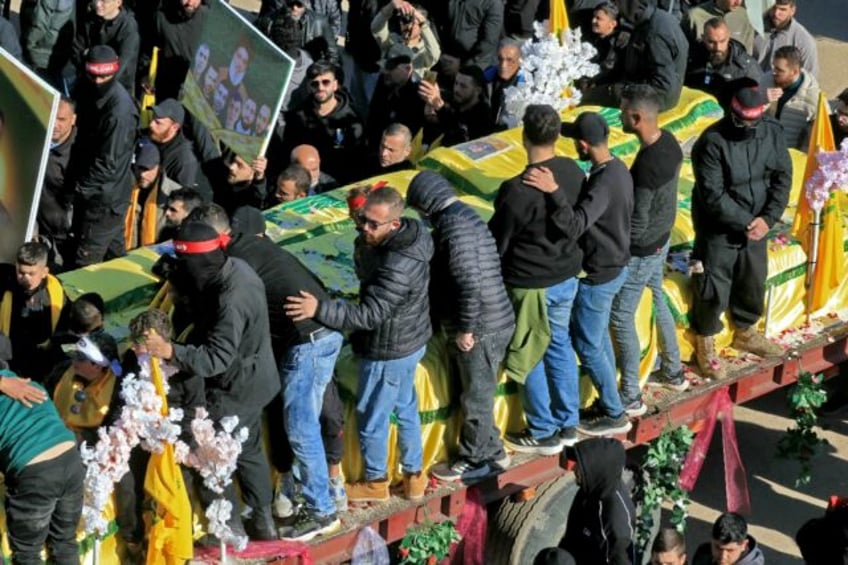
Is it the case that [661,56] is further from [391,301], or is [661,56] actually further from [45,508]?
[45,508]

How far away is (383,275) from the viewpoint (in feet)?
26.3

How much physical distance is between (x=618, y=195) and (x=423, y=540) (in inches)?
78.8

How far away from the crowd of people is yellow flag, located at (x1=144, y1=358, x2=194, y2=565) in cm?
16

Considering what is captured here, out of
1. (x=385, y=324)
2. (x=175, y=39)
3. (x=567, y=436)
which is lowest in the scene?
(x=175, y=39)

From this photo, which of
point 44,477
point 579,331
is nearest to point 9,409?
point 44,477

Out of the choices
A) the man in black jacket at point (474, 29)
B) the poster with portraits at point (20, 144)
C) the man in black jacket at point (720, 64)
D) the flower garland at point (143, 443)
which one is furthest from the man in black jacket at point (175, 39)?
the flower garland at point (143, 443)

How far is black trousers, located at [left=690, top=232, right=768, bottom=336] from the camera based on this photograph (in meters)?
9.77

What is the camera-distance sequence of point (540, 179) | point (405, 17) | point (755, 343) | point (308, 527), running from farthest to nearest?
point (405, 17), point (755, 343), point (540, 179), point (308, 527)

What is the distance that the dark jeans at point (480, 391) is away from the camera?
8562 mm

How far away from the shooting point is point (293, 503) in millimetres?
8375

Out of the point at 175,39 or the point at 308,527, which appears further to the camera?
the point at 175,39

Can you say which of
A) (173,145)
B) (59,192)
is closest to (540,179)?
(173,145)

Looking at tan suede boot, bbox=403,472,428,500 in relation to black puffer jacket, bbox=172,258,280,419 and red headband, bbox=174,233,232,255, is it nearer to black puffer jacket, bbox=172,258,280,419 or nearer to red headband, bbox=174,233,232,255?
black puffer jacket, bbox=172,258,280,419

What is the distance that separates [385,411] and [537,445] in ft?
3.63
